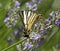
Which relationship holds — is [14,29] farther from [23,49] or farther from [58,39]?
[58,39]

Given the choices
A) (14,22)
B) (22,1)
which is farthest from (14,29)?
(22,1)

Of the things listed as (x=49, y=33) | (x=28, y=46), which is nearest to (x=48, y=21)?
(x=49, y=33)

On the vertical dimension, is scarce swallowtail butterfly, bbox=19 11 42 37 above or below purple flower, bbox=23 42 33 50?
above

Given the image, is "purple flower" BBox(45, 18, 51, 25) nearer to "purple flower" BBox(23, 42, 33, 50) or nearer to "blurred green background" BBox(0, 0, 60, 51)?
"blurred green background" BBox(0, 0, 60, 51)

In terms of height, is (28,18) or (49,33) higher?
(28,18)

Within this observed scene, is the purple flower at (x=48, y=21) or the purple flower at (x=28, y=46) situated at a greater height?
the purple flower at (x=48, y=21)

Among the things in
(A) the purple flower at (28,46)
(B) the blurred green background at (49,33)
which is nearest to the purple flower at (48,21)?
(B) the blurred green background at (49,33)

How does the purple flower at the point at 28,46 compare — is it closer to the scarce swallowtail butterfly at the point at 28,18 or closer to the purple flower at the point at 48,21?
the scarce swallowtail butterfly at the point at 28,18

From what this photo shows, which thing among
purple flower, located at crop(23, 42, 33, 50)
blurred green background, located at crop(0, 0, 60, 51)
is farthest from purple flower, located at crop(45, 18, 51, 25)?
purple flower, located at crop(23, 42, 33, 50)

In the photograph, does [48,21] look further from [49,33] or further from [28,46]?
[28,46]
